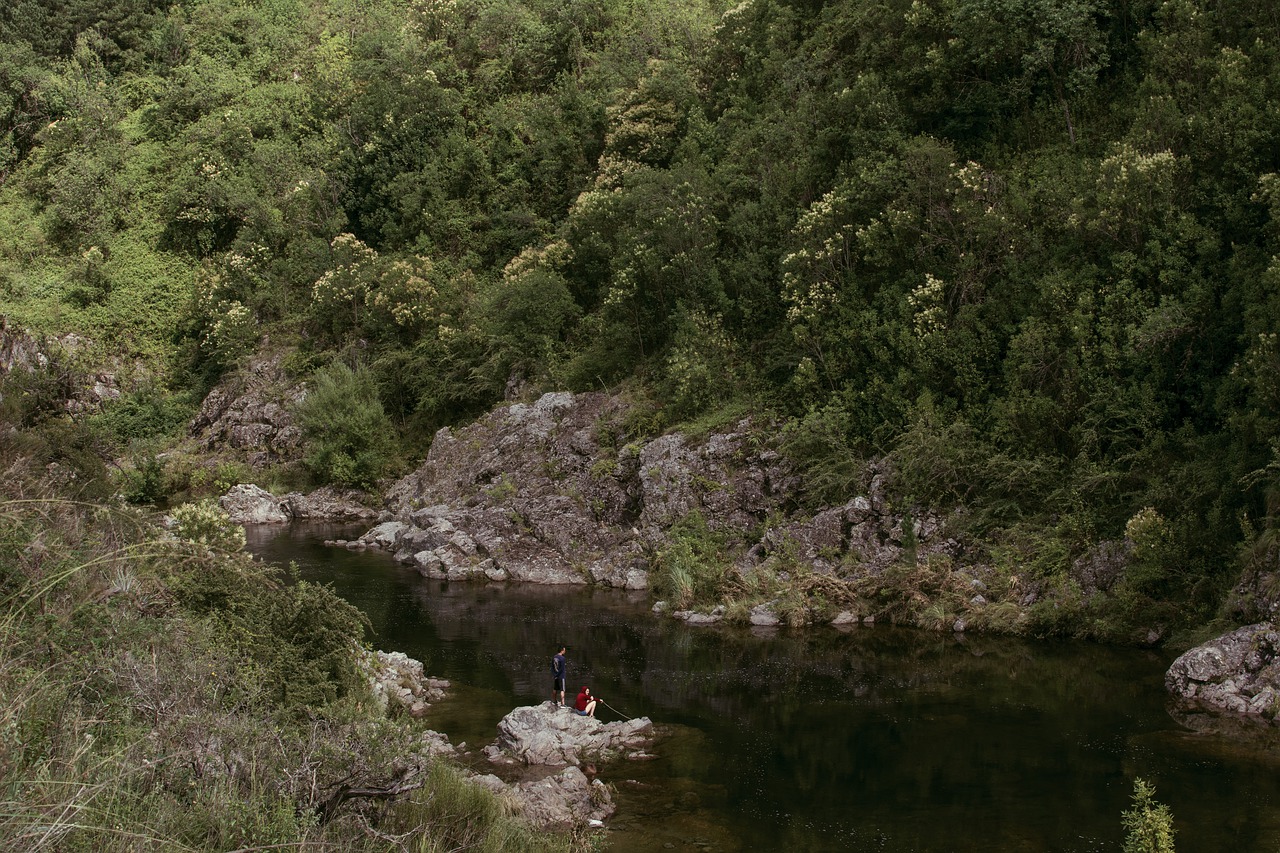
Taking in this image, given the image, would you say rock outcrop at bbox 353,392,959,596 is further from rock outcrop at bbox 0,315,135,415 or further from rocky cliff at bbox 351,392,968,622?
rock outcrop at bbox 0,315,135,415

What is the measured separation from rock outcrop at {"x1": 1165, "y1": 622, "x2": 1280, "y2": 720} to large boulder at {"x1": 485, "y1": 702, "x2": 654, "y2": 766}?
981cm

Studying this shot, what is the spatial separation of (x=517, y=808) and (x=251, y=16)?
2663 inches

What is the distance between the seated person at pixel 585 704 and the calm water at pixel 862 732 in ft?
2.96

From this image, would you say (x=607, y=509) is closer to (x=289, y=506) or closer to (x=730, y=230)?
(x=730, y=230)

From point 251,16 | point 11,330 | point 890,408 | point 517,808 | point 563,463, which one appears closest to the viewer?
point 517,808

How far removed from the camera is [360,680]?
56.7 feet

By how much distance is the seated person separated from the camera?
19.7 metres

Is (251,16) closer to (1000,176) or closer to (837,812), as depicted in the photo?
(1000,176)

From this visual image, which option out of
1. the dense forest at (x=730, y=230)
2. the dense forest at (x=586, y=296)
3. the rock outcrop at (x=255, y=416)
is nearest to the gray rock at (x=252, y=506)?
the dense forest at (x=586, y=296)

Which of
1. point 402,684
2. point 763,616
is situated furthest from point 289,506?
point 402,684

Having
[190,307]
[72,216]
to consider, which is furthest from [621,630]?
[72,216]

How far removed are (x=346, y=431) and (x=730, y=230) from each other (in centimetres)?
1834

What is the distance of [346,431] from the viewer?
44.1 meters

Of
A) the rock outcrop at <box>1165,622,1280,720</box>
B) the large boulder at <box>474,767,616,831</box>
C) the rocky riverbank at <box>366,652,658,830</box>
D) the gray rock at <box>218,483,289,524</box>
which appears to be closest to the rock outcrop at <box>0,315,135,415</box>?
the gray rock at <box>218,483,289,524</box>
